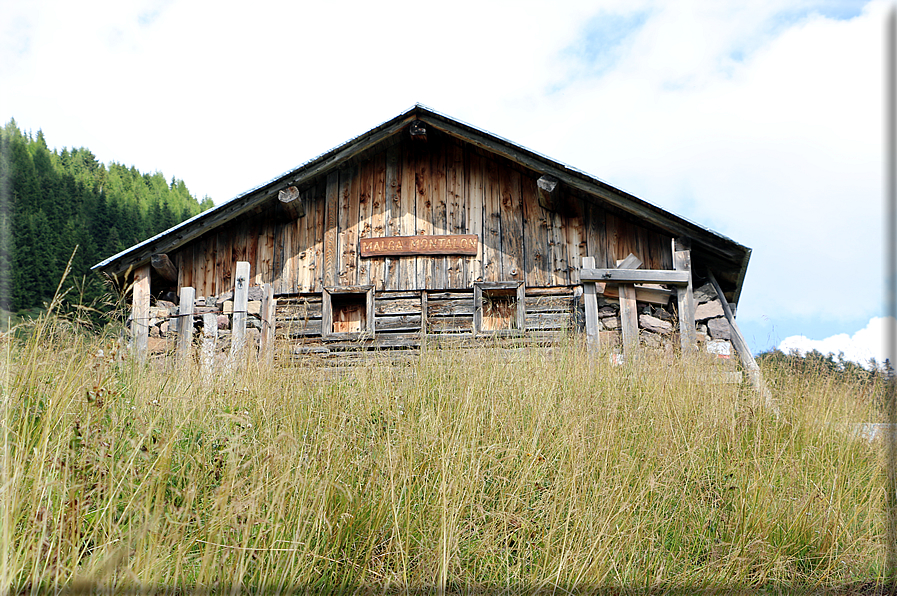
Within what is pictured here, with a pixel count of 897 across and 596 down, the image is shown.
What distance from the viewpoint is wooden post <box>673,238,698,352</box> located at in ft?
28.0

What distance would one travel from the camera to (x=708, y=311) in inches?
350

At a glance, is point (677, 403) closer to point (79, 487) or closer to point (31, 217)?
point (79, 487)

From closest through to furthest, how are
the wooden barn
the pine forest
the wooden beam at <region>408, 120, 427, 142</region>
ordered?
the wooden barn
the wooden beam at <region>408, 120, 427, 142</region>
the pine forest

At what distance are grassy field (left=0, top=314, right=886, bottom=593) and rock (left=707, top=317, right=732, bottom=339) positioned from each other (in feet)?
11.6

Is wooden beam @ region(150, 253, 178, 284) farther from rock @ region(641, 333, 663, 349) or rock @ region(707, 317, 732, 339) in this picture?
rock @ region(707, 317, 732, 339)

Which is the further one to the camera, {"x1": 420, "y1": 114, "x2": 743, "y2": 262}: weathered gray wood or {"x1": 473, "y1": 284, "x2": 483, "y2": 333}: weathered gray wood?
{"x1": 473, "y1": 284, "x2": 483, "y2": 333}: weathered gray wood

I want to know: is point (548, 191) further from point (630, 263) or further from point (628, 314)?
point (628, 314)

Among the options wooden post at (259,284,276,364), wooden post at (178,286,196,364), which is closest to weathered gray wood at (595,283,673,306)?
wooden post at (259,284,276,364)

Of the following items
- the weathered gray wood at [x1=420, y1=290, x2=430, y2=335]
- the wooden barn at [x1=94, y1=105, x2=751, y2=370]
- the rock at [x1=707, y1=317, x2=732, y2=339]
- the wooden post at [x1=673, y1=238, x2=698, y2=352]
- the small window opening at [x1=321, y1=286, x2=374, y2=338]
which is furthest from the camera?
the small window opening at [x1=321, y1=286, x2=374, y2=338]

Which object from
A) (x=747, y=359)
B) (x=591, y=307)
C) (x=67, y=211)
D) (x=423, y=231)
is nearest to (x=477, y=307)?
(x=423, y=231)

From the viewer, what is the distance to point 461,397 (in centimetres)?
464

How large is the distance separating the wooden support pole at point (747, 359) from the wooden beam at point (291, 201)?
6.74 metres

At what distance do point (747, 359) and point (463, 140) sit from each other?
5.45 m

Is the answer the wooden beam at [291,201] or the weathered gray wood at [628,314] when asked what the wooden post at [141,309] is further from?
the weathered gray wood at [628,314]
